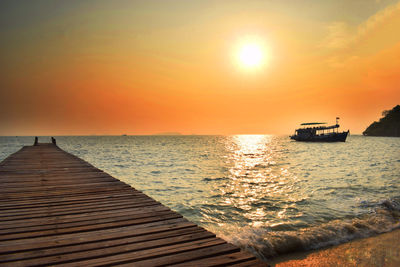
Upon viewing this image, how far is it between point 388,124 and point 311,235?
21269cm

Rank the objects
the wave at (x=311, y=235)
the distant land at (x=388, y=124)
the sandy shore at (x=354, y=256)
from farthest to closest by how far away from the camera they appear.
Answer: the distant land at (x=388, y=124) → the wave at (x=311, y=235) → the sandy shore at (x=354, y=256)

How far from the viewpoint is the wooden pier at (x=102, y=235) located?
2.79 meters

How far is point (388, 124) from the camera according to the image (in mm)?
170250

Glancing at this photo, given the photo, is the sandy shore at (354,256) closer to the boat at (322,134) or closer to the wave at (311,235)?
the wave at (311,235)

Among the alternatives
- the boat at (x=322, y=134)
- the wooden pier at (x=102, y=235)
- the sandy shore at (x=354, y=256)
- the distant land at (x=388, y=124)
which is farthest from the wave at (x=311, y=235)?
the distant land at (x=388, y=124)

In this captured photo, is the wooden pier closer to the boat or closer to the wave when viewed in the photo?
the wave

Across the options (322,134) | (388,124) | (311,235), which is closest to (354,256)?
(311,235)

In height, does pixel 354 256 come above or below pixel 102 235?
below

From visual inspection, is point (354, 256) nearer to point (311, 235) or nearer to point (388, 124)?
point (311, 235)

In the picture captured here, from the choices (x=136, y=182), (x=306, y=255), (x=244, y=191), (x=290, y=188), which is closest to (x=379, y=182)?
(x=290, y=188)

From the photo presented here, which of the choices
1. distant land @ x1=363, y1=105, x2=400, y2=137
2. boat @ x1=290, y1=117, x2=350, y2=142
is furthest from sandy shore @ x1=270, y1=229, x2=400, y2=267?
distant land @ x1=363, y1=105, x2=400, y2=137

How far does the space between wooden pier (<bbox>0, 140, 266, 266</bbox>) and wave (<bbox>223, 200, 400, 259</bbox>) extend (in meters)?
3.46

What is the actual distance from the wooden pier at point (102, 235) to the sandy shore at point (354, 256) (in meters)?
3.47

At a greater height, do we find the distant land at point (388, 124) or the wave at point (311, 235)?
the distant land at point (388, 124)
